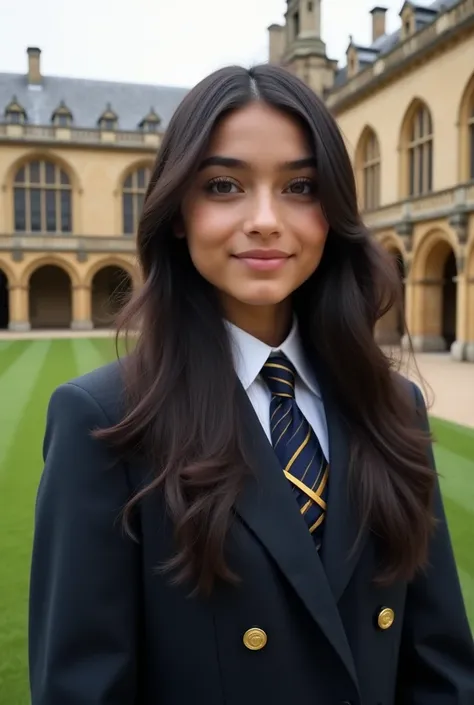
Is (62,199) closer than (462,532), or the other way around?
(462,532)

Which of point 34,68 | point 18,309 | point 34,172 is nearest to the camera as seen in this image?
point 18,309

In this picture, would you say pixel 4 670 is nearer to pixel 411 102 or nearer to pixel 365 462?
pixel 365 462

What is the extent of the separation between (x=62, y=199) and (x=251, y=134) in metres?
33.9

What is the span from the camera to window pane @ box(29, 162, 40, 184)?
3272cm

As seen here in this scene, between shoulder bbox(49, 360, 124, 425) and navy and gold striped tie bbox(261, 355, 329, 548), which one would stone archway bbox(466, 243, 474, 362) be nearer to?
Answer: navy and gold striped tie bbox(261, 355, 329, 548)

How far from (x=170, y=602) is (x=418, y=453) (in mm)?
654

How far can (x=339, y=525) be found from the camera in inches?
53.1

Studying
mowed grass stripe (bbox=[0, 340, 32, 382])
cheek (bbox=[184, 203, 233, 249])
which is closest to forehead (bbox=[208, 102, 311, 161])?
cheek (bbox=[184, 203, 233, 249])

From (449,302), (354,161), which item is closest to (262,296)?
(354,161)

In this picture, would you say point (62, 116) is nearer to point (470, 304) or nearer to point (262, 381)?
point (470, 304)

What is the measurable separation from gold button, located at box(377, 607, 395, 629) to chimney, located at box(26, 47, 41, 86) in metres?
39.2

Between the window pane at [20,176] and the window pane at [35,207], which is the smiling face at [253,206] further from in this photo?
the window pane at [20,176]

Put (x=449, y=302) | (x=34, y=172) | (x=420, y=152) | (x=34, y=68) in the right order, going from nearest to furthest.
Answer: (x=420, y=152)
(x=449, y=302)
(x=34, y=172)
(x=34, y=68)

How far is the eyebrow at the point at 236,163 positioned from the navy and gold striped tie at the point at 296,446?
0.42 metres
